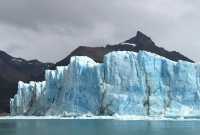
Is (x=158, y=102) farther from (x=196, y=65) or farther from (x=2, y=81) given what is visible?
(x=2, y=81)

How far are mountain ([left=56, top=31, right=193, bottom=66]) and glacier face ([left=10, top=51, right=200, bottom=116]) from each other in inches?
1635

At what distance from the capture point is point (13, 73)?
15612 cm

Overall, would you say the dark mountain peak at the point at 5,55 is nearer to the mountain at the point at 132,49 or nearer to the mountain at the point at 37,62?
the mountain at the point at 37,62

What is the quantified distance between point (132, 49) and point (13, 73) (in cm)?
5513

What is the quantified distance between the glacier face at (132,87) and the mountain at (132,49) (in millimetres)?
41534

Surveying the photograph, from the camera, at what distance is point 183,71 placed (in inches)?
2596

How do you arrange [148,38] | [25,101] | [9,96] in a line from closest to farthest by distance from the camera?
[25,101] < [148,38] < [9,96]

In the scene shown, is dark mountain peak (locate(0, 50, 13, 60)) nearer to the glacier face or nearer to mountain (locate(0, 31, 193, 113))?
mountain (locate(0, 31, 193, 113))

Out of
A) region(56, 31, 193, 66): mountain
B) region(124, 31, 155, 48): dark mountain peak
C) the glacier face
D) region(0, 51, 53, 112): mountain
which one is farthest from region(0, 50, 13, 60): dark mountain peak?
the glacier face

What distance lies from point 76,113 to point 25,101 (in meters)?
20.7

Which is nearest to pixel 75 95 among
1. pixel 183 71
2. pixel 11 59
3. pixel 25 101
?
pixel 183 71

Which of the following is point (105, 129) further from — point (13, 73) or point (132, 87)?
point (13, 73)

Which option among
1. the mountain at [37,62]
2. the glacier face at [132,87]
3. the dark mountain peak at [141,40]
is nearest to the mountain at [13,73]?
the mountain at [37,62]

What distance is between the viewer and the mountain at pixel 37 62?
113m
